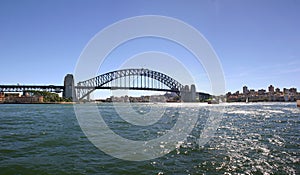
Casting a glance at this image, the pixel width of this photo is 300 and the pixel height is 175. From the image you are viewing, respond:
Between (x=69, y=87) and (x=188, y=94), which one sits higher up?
(x=69, y=87)

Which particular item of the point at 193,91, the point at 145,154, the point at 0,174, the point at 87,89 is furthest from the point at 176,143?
the point at 193,91

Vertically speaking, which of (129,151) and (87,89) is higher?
(87,89)

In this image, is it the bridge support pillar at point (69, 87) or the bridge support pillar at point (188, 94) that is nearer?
the bridge support pillar at point (69, 87)

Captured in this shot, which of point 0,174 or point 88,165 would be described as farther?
point 88,165

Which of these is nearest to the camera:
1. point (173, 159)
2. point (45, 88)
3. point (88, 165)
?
point (88, 165)

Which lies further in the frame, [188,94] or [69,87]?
[188,94]

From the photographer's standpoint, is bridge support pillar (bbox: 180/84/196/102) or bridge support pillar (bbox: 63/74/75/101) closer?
bridge support pillar (bbox: 63/74/75/101)

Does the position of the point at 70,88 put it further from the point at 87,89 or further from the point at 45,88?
the point at 45,88

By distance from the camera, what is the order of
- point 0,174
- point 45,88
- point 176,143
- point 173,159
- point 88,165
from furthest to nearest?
1. point 45,88
2. point 176,143
3. point 173,159
4. point 88,165
5. point 0,174
